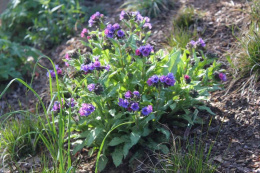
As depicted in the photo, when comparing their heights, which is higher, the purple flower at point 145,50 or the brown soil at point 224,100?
the purple flower at point 145,50

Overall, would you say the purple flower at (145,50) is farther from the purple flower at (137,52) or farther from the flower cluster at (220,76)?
the flower cluster at (220,76)

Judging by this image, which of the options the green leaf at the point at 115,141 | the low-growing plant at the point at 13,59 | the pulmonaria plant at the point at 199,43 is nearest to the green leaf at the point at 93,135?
the green leaf at the point at 115,141

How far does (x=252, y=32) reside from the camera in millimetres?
3818

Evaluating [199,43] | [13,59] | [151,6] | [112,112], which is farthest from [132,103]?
[151,6]

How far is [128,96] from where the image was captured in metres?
2.94

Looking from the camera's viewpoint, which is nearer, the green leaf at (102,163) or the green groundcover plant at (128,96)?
the green groundcover plant at (128,96)

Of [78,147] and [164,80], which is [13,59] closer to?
[78,147]

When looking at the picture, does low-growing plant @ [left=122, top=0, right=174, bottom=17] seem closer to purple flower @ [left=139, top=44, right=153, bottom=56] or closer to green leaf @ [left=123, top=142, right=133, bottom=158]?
purple flower @ [left=139, top=44, right=153, bottom=56]

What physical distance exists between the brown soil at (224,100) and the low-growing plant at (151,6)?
10cm

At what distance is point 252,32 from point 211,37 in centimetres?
72

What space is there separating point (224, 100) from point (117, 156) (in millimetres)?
1246

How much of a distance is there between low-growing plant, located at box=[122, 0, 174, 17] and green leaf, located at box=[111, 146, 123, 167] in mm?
2588

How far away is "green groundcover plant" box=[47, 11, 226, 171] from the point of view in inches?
120

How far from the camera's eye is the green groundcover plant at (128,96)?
120 inches
